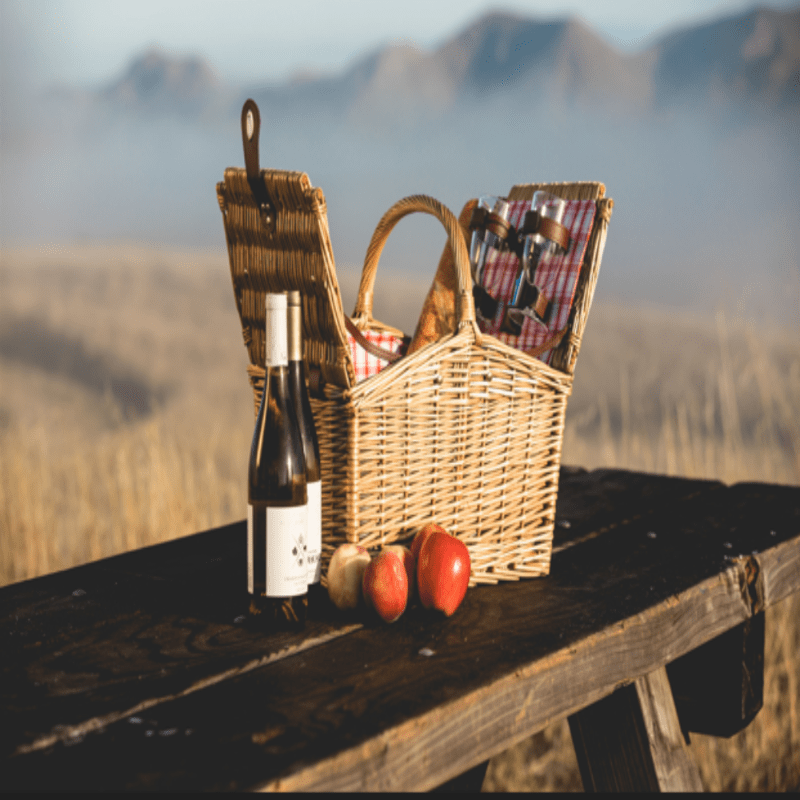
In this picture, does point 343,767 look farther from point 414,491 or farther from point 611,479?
point 611,479

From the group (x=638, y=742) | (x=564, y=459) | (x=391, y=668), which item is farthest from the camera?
(x=564, y=459)

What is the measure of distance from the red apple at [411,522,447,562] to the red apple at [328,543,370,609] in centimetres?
7

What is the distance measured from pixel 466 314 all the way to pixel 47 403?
20.2 feet

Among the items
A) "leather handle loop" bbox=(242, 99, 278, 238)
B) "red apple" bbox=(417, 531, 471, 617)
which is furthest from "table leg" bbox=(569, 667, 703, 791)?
"leather handle loop" bbox=(242, 99, 278, 238)

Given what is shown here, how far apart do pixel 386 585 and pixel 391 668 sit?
0.14 m

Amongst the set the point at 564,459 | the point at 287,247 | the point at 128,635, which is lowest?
the point at 564,459

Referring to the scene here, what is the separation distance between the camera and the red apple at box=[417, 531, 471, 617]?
1.17m

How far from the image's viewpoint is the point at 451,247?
142 cm

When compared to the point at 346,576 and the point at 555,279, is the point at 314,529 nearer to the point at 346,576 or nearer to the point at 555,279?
the point at 346,576

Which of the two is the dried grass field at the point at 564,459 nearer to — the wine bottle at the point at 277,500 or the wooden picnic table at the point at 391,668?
the wooden picnic table at the point at 391,668

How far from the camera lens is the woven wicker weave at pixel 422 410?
1204 millimetres

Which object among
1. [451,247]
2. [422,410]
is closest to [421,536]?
[422,410]

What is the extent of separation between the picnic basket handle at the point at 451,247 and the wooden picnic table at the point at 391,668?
0.43 meters

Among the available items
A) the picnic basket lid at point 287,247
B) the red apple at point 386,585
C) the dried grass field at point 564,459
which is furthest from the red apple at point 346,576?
the dried grass field at point 564,459
